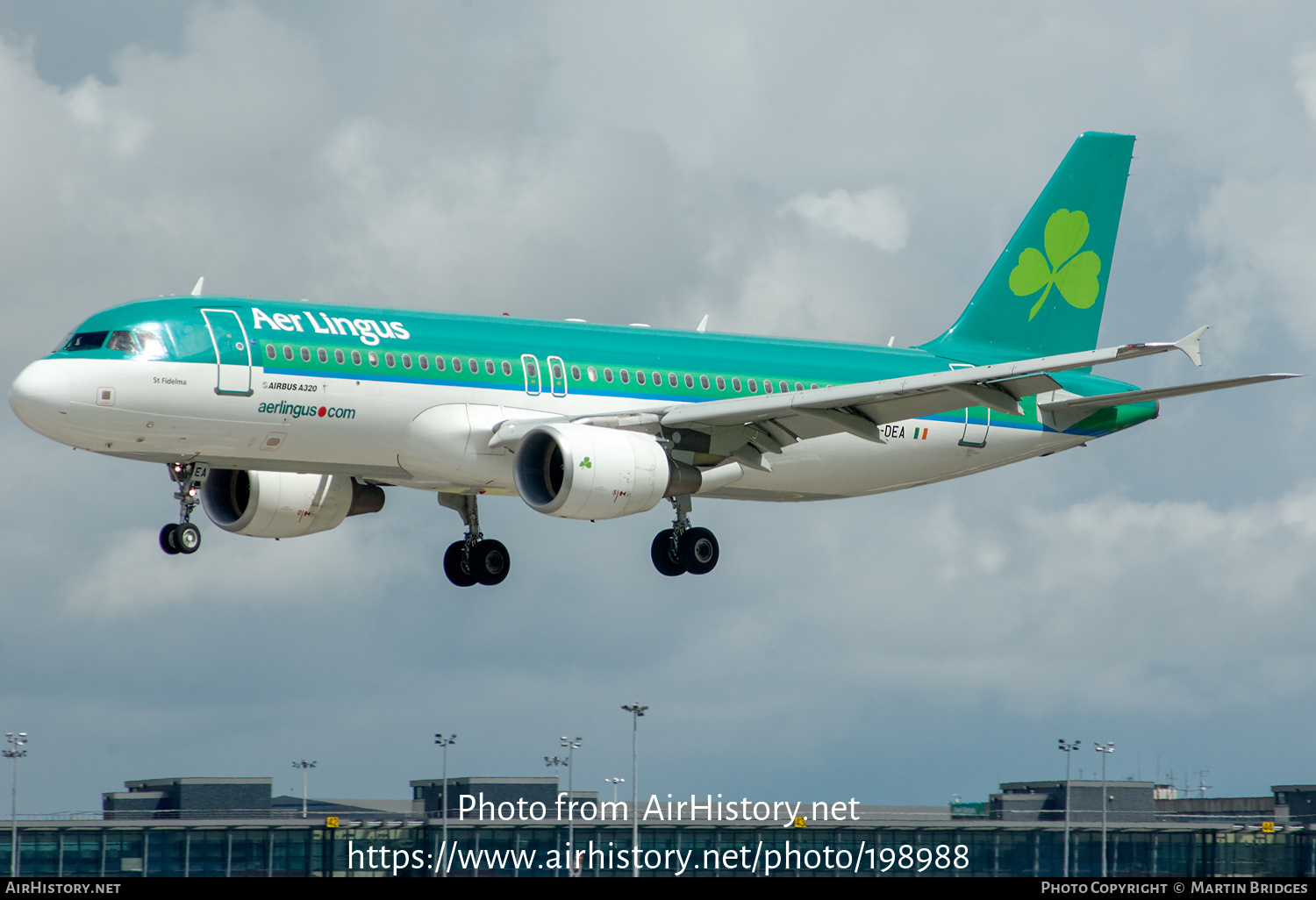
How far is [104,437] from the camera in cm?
3456

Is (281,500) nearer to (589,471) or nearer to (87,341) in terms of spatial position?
(87,341)

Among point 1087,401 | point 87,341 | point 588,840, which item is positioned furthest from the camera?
point 588,840

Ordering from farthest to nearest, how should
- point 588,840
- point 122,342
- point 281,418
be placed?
point 588,840 < point 281,418 < point 122,342

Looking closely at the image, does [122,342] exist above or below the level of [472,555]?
above

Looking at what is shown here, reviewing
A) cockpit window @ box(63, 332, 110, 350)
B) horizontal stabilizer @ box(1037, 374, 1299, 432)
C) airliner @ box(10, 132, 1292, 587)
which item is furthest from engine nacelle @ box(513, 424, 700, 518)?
horizontal stabilizer @ box(1037, 374, 1299, 432)

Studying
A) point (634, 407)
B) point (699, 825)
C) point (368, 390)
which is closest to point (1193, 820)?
point (699, 825)

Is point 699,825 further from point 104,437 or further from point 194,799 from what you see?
point 104,437

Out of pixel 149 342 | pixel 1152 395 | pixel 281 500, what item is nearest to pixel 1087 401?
pixel 1152 395

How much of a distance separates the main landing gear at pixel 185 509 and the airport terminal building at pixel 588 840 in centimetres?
2382

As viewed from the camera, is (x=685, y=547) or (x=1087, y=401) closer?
(x=685, y=547)

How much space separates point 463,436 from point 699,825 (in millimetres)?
32331

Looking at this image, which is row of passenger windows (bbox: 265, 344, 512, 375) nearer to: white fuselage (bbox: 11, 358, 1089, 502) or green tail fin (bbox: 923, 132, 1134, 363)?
white fuselage (bbox: 11, 358, 1089, 502)

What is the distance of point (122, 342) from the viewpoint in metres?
34.7
